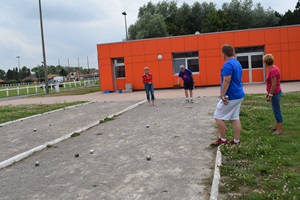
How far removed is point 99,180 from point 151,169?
840mm

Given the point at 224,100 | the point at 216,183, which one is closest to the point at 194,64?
the point at 224,100

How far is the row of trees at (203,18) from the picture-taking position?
5131 centimetres

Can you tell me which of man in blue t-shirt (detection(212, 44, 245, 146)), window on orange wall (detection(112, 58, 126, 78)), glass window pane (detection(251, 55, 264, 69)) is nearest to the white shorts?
man in blue t-shirt (detection(212, 44, 245, 146))

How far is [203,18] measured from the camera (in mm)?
57094

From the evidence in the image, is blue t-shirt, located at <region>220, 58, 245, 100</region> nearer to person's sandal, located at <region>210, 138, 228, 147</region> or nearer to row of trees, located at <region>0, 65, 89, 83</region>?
person's sandal, located at <region>210, 138, 228, 147</region>

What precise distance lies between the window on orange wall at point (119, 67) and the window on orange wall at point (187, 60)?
447 cm

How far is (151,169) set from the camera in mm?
5121

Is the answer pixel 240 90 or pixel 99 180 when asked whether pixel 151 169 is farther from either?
pixel 240 90

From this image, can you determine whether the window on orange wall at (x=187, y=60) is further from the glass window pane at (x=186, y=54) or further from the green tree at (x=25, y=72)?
the green tree at (x=25, y=72)

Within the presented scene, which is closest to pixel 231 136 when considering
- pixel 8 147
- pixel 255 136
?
pixel 255 136

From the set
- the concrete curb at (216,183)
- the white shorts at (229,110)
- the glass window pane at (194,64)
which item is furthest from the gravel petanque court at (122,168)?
the glass window pane at (194,64)

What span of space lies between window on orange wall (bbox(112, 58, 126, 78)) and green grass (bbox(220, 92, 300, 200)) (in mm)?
20610

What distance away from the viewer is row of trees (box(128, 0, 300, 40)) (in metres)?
51.3

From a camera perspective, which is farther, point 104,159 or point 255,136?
point 255,136
